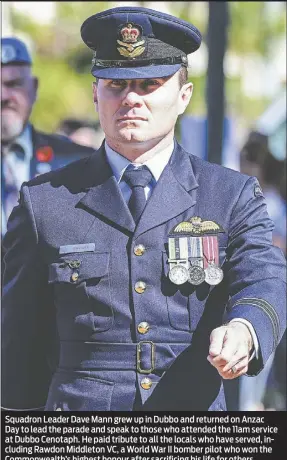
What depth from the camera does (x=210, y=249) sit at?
2.90m

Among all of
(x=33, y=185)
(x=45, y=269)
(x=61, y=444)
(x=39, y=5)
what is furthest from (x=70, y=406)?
(x=39, y=5)

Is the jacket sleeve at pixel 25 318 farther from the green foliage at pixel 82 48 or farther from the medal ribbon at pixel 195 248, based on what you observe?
the green foliage at pixel 82 48

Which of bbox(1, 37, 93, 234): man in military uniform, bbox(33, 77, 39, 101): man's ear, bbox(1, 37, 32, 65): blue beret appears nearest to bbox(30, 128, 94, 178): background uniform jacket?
bbox(1, 37, 93, 234): man in military uniform

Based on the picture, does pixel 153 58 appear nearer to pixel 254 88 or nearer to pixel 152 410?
pixel 152 410

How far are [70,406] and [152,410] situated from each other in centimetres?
24

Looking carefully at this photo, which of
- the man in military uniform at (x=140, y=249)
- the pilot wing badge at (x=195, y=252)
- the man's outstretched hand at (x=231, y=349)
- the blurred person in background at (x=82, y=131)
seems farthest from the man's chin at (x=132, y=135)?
the blurred person in background at (x=82, y=131)

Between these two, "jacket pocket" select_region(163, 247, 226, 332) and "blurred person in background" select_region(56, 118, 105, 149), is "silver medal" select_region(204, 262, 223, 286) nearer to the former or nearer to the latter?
"jacket pocket" select_region(163, 247, 226, 332)

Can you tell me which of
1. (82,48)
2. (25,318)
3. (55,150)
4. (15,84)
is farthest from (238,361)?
(82,48)

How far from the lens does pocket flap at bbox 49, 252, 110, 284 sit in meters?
2.88

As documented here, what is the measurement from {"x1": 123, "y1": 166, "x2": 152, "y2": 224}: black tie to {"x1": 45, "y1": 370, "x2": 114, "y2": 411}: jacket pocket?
0.49 m

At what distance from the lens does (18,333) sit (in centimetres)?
304

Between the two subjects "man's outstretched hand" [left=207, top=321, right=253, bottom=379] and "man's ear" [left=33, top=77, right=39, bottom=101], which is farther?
"man's ear" [left=33, top=77, right=39, bottom=101]

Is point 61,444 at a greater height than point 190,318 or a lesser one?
lesser

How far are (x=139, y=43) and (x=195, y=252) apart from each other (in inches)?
24.9
